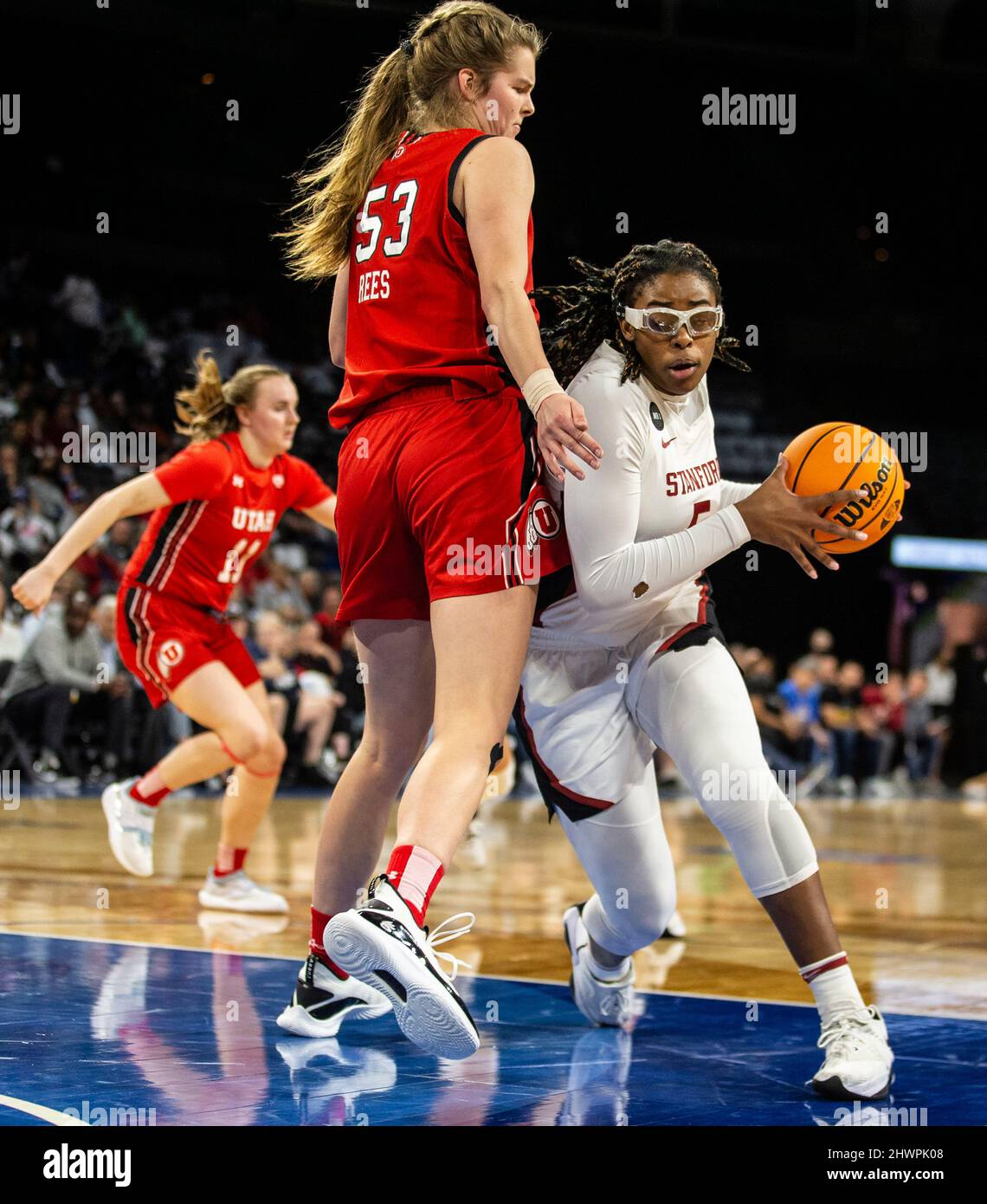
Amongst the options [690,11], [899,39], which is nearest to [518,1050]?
[690,11]

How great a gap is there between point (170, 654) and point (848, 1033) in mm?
3437

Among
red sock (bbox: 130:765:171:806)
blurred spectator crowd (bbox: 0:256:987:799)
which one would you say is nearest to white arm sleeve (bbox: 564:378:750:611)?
red sock (bbox: 130:765:171:806)

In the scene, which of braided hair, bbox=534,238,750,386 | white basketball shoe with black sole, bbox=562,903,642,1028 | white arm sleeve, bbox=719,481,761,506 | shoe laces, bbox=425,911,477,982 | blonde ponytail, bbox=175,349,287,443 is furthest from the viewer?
blonde ponytail, bbox=175,349,287,443

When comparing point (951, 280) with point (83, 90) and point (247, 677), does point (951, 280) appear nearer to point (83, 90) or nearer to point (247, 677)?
point (83, 90)

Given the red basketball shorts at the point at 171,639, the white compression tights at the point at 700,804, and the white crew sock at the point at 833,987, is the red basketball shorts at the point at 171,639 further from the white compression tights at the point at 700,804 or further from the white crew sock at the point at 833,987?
the white crew sock at the point at 833,987

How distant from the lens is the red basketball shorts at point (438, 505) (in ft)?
9.97

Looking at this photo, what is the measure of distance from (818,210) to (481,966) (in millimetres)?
16239

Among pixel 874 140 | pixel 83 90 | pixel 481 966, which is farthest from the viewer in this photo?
pixel 874 140

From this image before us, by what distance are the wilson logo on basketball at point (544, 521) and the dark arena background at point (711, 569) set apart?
3.88 feet

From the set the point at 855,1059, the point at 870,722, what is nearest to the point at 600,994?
the point at 855,1059

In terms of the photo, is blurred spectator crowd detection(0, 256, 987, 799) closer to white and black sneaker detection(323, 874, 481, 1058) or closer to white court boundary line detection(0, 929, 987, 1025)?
white court boundary line detection(0, 929, 987, 1025)

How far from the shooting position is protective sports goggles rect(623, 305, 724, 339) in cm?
352

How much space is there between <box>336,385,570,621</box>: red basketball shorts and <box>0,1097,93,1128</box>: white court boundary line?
3.80 ft

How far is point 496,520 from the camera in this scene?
120 inches
